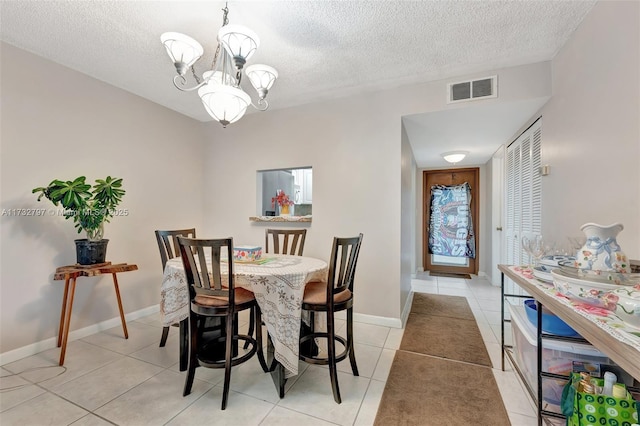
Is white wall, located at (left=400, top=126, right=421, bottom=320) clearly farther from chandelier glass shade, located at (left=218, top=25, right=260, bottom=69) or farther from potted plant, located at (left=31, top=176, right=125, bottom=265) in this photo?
potted plant, located at (left=31, top=176, right=125, bottom=265)

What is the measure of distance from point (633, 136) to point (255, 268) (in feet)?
7.33

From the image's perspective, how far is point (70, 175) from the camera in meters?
2.54

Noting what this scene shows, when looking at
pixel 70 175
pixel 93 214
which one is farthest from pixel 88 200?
pixel 70 175

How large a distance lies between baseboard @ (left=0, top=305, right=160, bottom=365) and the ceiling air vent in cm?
404

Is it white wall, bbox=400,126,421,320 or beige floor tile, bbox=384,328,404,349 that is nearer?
beige floor tile, bbox=384,328,404,349

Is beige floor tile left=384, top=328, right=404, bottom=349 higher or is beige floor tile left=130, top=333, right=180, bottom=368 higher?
beige floor tile left=384, top=328, right=404, bottom=349

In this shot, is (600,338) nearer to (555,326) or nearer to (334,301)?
(555,326)

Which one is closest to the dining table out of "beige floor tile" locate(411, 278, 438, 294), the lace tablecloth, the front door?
the lace tablecloth

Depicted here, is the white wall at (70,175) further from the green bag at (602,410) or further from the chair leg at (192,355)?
the green bag at (602,410)

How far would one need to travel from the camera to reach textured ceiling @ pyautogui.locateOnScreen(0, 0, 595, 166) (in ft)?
5.90

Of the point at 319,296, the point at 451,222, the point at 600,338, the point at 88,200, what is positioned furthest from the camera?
the point at 451,222

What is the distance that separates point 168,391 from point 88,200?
1.70m

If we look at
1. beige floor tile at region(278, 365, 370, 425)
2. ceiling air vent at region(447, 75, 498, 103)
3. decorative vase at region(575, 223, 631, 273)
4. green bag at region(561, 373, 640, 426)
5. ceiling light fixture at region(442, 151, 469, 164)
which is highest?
ceiling air vent at region(447, 75, 498, 103)

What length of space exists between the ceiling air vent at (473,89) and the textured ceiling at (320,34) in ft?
0.36
